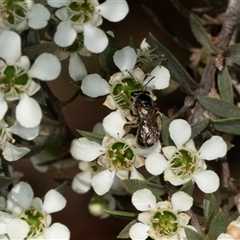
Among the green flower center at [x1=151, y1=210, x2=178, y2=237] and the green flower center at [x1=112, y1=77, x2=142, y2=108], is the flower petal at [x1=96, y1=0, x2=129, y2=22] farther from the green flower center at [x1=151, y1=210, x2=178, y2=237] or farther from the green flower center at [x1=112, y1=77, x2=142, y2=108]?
the green flower center at [x1=151, y1=210, x2=178, y2=237]

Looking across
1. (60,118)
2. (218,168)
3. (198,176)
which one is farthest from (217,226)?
(218,168)

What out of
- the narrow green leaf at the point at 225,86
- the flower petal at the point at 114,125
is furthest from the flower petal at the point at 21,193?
the narrow green leaf at the point at 225,86

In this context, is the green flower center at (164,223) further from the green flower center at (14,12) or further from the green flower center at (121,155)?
the green flower center at (14,12)

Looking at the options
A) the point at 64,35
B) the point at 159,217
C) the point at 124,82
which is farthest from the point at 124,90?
the point at 159,217

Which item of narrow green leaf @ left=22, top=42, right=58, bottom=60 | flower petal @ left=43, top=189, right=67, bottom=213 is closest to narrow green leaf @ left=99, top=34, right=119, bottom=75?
narrow green leaf @ left=22, top=42, right=58, bottom=60

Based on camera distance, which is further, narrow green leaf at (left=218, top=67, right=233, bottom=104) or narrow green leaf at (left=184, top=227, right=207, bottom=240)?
narrow green leaf at (left=218, top=67, right=233, bottom=104)

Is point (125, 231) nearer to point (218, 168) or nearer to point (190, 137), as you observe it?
point (190, 137)

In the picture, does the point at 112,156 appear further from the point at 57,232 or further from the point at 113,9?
the point at 113,9
